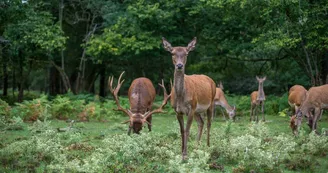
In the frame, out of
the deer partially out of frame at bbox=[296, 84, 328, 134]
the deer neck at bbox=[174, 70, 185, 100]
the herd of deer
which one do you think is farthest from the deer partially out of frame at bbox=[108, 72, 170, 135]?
the deer partially out of frame at bbox=[296, 84, 328, 134]

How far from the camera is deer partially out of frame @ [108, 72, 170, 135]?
10617 mm

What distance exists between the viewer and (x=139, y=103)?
1162cm

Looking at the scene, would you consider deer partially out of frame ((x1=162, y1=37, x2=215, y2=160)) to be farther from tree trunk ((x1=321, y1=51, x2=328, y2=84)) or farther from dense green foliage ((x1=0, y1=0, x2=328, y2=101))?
tree trunk ((x1=321, y1=51, x2=328, y2=84))

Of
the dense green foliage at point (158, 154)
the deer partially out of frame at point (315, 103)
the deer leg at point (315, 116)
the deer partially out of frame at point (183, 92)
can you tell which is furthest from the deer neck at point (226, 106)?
the deer partially out of frame at point (183, 92)

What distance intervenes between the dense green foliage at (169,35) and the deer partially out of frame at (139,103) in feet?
11.5

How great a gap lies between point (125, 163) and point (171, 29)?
54.2 feet

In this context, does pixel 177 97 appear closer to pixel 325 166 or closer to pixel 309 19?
pixel 325 166

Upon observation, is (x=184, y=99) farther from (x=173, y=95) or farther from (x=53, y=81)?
(x=53, y=81)

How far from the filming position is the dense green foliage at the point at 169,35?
1820 centimetres

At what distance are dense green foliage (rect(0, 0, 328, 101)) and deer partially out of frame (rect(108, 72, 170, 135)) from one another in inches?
138

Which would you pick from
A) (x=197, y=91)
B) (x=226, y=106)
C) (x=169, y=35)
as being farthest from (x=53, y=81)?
(x=197, y=91)

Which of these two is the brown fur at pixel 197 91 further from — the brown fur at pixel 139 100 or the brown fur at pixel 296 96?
Result: the brown fur at pixel 296 96

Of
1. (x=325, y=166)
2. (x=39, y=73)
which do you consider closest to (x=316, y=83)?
(x=325, y=166)

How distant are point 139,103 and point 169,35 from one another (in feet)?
43.4
